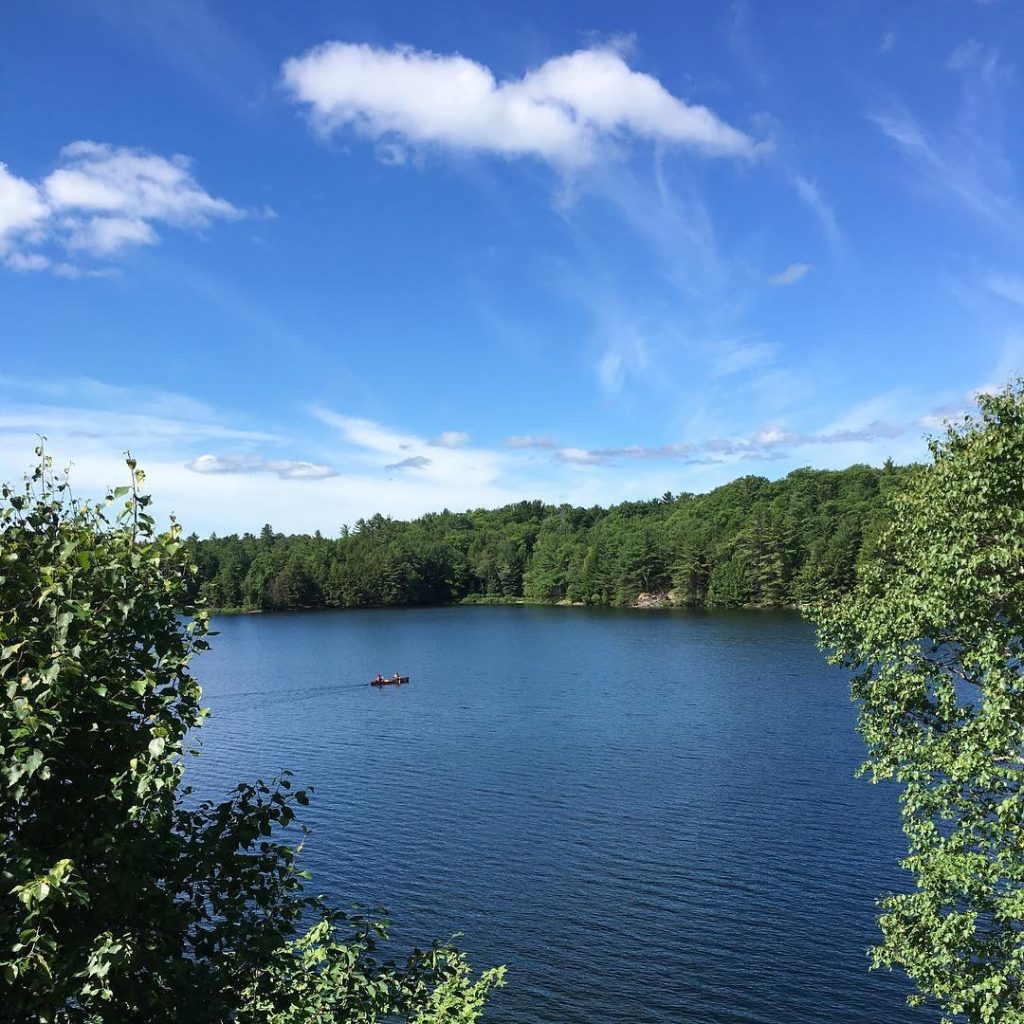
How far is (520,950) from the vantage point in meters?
27.9

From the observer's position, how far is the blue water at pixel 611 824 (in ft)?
85.6

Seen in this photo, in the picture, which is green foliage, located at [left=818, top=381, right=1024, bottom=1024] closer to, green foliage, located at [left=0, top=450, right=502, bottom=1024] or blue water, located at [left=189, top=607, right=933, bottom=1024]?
blue water, located at [left=189, top=607, right=933, bottom=1024]

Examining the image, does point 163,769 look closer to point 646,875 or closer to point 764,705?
point 646,875

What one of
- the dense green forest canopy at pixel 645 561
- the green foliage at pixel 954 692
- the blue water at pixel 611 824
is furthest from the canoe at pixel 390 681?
the dense green forest canopy at pixel 645 561

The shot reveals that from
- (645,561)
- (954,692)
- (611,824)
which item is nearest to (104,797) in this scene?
(954,692)

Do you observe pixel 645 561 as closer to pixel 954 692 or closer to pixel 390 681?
pixel 390 681

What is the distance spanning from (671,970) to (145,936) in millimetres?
24236

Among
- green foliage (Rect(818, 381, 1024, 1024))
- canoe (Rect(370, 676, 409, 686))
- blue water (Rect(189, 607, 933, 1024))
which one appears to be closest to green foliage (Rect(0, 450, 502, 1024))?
green foliage (Rect(818, 381, 1024, 1024))

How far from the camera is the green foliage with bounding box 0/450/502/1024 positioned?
562 cm

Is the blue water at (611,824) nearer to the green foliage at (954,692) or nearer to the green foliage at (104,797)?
the green foliage at (954,692)

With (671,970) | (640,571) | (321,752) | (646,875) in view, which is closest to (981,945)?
(671,970)

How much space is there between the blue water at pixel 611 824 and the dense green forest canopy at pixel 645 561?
57418mm

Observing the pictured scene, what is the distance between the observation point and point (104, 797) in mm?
6277

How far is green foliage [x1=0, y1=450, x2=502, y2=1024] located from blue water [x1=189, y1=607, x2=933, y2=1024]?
68.2 ft
